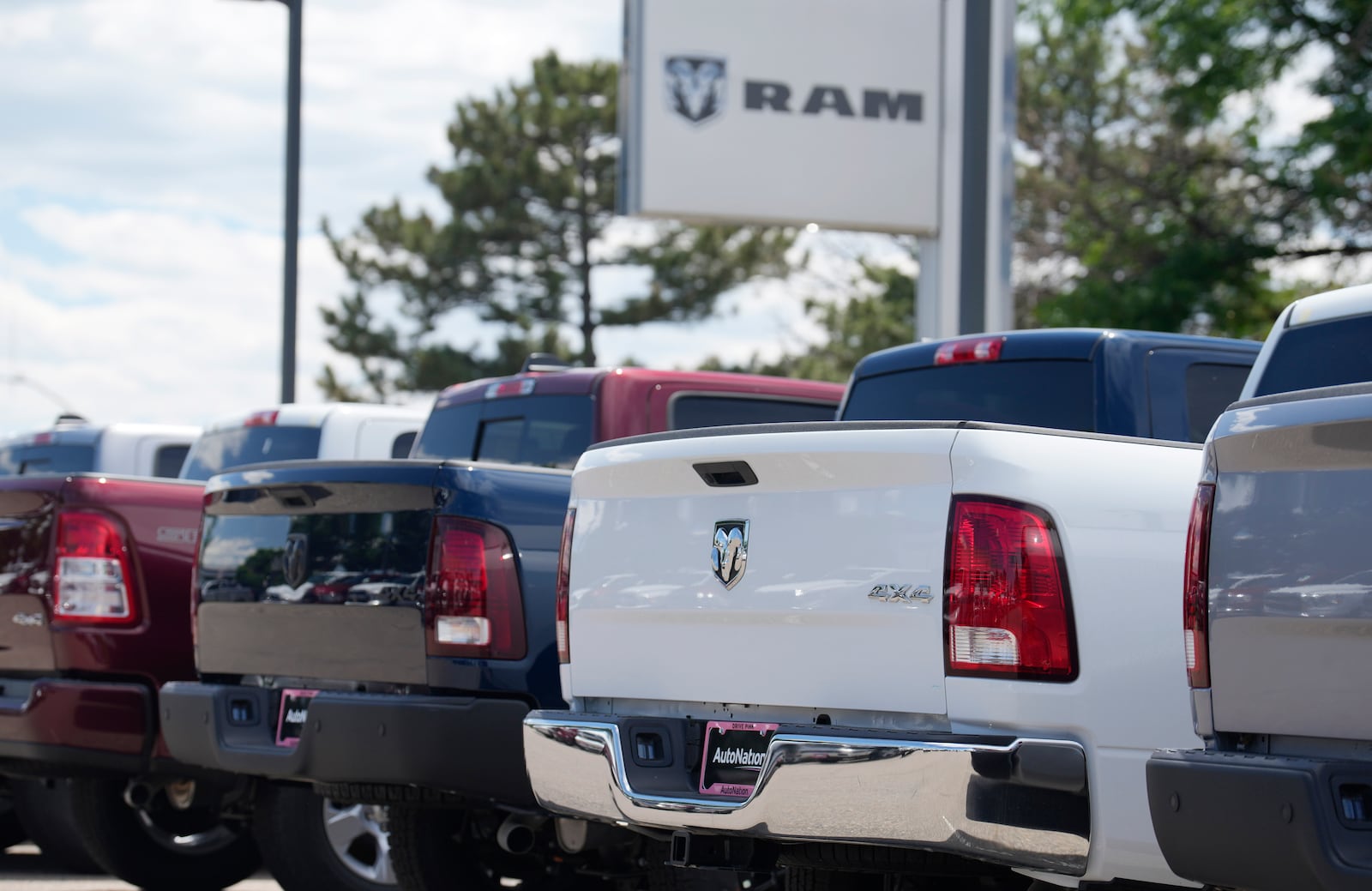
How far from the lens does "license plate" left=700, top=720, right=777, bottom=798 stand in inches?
175

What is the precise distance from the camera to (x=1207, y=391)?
18.7 feet

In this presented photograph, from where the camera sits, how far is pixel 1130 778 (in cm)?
395

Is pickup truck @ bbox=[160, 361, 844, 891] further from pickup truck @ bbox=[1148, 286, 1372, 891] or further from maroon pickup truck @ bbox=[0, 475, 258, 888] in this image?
pickup truck @ bbox=[1148, 286, 1372, 891]

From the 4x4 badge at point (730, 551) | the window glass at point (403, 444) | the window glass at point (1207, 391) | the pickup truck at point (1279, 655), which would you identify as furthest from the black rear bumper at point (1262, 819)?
the window glass at point (403, 444)

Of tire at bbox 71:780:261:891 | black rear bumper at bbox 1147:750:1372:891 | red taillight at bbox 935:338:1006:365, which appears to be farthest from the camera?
tire at bbox 71:780:261:891

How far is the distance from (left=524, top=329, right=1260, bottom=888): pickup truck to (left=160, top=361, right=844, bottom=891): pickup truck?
0.56 metres

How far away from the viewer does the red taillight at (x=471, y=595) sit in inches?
221

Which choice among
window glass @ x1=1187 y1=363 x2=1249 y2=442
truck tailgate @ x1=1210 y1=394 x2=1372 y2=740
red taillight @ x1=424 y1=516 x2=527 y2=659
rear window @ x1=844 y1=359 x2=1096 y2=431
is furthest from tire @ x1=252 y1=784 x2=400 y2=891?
truck tailgate @ x1=1210 y1=394 x2=1372 y2=740

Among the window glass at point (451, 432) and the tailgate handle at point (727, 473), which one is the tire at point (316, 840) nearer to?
the window glass at point (451, 432)

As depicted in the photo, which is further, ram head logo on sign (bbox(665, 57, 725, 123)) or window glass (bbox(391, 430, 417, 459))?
ram head logo on sign (bbox(665, 57, 725, 123))

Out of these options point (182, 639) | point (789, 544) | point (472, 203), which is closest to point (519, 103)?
point (472, 203)

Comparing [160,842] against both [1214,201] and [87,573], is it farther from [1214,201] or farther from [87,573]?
[1214,201]

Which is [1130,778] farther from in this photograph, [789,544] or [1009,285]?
[1009,285]

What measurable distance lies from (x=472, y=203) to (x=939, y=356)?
3281 cm
